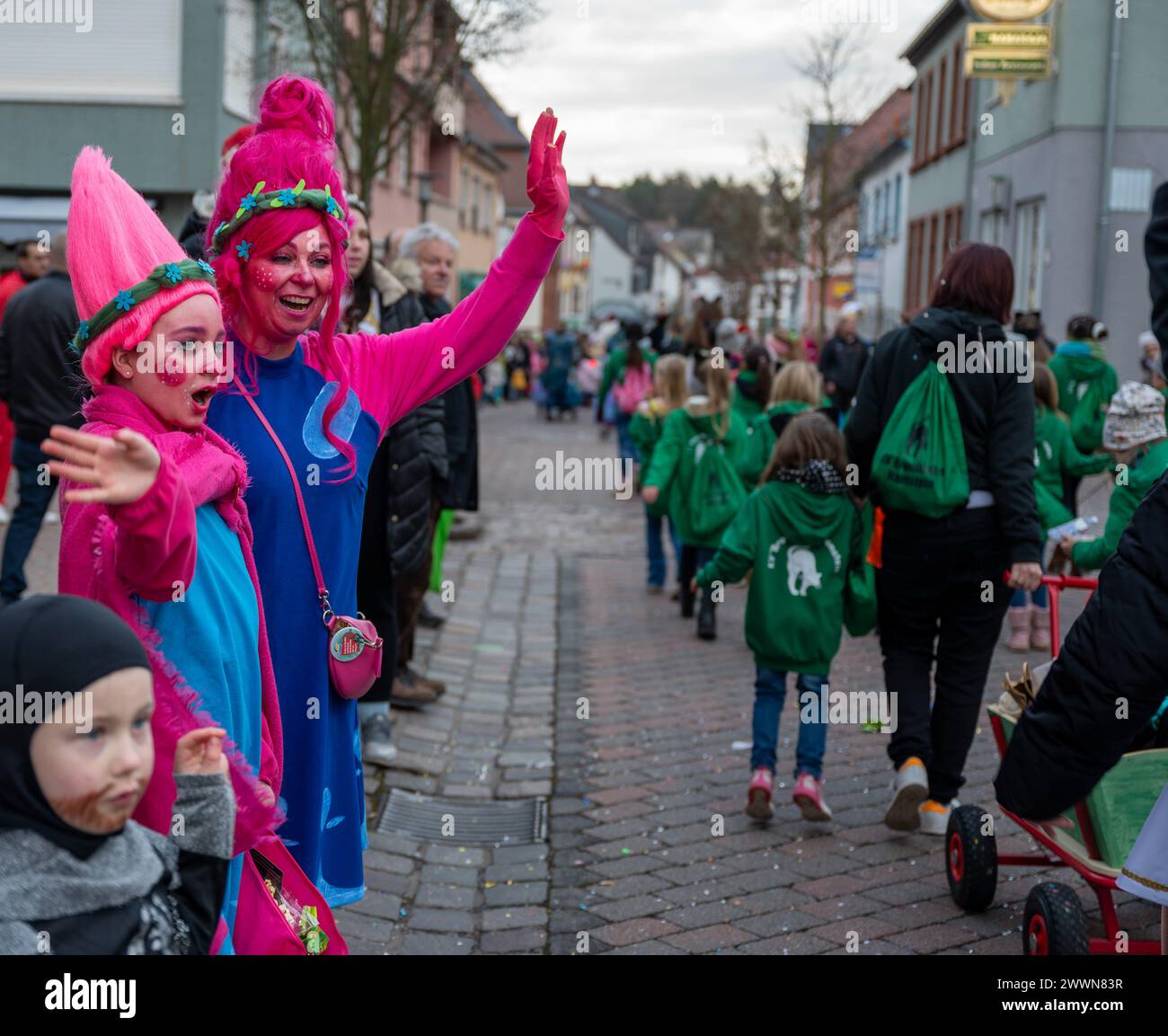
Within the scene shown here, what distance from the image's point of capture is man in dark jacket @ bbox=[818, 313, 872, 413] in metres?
16.0

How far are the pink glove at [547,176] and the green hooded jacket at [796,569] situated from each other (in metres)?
2.91

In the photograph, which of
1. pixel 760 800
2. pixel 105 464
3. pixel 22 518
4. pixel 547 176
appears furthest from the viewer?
pixel 22 518

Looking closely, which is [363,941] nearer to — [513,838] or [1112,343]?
[513,838]

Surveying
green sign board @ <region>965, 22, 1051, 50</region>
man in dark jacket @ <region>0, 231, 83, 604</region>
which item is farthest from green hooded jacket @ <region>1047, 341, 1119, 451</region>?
green sign board @ <region>965, 22, 1051, 50</region>

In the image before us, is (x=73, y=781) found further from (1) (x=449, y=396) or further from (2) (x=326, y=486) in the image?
(1) (x=449, y=396)

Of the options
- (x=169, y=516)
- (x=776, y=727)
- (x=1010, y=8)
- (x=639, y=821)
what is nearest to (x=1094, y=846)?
(x=776, y=727)

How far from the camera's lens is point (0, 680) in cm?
203

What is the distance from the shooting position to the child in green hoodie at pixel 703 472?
32.5 ft

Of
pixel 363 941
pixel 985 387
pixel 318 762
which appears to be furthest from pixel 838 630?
pixel 318 762

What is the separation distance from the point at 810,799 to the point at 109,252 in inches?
151

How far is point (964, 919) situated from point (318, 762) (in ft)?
8.19

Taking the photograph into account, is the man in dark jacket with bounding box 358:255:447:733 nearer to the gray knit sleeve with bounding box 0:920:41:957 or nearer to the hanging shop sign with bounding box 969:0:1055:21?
the gray knit sleeve with bounding box 0:920:41:957

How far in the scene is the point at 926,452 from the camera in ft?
18.0
